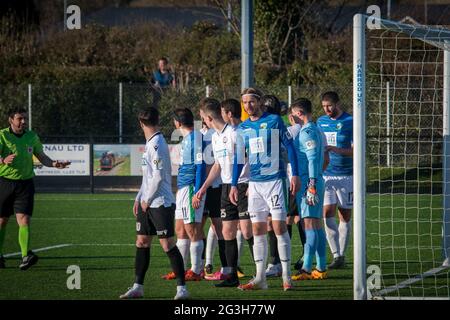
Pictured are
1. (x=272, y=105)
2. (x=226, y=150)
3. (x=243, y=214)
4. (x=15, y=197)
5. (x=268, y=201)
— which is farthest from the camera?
(x=15, y=197)

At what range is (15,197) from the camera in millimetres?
12750

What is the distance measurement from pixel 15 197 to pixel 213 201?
2.95 meters

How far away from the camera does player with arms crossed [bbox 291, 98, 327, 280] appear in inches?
446

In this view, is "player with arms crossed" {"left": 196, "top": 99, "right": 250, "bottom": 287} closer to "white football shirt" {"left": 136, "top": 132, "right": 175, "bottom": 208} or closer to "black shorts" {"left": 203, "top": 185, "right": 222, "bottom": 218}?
"black shorts" {"left": 203, "top": 185, "right": 222, "bottom": 218}

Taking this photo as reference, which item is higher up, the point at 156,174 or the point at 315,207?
the point at 156,174

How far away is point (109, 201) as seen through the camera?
73.9 ft

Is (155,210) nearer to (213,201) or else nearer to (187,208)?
(187,208)

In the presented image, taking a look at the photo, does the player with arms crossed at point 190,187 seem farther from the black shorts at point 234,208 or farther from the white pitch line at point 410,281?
the white pitch line at point 410,281

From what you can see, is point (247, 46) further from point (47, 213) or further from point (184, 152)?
point (47, 213)

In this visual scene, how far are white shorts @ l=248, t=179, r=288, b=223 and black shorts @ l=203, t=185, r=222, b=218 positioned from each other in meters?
1.32

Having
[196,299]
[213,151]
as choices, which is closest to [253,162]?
[213,151]

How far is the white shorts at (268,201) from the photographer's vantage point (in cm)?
1040

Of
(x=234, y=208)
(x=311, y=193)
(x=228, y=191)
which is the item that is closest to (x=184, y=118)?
(x=228, y=191)

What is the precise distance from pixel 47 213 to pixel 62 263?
7.14 meters
